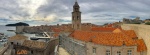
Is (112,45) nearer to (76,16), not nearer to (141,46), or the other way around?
(141,46)

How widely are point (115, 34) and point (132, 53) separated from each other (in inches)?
144

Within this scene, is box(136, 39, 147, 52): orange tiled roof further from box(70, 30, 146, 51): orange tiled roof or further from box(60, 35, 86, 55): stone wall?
box(60, 35, 86, 55): stone wall

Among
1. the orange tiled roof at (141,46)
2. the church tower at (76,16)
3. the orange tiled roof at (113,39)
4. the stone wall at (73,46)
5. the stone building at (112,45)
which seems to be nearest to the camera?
the stone building at (112,45)

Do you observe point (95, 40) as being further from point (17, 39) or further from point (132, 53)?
point (17, 39)

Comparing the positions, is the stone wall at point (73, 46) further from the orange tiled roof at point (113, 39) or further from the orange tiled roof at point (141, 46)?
the orange tiled roof at point (141, 46)

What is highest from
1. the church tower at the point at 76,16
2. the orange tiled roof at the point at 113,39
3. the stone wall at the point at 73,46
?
the church tower at the point at 76,16

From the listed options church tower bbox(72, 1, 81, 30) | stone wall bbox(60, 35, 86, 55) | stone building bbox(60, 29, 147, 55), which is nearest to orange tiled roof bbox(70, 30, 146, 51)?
stone building bbox(60, 29, 147, 55)

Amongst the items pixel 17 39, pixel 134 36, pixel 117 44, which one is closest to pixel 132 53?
pixel 117 44

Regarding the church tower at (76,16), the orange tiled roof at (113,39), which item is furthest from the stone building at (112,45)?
the church tower at (76,16)

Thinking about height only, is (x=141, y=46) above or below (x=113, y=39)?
below

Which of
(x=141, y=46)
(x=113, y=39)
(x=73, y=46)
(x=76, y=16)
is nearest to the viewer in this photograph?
(x=113, y=39)

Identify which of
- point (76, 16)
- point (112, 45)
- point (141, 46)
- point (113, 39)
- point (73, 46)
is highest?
point (76, 16)

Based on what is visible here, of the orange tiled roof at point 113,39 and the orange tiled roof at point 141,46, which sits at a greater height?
the orange tiled roof at point 113,39

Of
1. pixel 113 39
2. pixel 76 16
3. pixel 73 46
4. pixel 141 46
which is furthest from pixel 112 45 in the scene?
pixel 76 16
